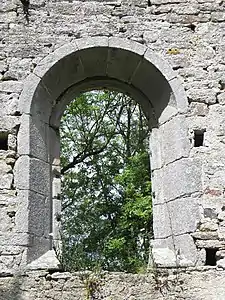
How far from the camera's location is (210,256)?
5457mm

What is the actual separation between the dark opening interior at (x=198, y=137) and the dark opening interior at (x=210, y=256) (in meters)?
1.21

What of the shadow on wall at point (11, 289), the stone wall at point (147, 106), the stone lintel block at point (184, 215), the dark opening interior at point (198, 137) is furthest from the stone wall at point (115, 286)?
the dark opening interior at point (198, 137)

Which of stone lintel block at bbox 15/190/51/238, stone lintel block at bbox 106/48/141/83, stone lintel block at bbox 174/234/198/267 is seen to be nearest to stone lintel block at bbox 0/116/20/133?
stone lintel block at bbox 15/190/51/238

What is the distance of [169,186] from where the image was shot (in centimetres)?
586

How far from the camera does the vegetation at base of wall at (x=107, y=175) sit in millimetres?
10077

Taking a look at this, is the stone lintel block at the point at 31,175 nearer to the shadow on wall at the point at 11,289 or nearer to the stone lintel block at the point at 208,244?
the shadow on wall at the point at 11,289

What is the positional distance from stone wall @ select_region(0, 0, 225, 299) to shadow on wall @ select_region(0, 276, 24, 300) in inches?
4.0

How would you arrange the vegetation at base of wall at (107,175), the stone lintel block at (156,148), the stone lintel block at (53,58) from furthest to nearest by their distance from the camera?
the vegetation at base of wall at (107,175) < the stone lintel block at (156,148) < the stone lintel block at (53,58)

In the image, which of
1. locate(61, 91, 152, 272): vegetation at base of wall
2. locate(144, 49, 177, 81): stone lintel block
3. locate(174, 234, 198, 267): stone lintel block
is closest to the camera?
locate(174, 234, 198, 267): stone lintel block

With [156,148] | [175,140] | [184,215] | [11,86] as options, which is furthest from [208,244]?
[11,86]

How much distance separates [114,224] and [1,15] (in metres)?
5.84

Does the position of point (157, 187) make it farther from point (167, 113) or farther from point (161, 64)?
point (161, 64)

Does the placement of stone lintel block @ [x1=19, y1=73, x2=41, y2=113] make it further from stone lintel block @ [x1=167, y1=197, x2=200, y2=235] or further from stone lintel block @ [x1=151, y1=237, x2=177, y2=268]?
stone lintel block @ [x1=151, y1=237, x2=177, y2=268]

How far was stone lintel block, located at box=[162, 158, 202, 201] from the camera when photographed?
561 cm
